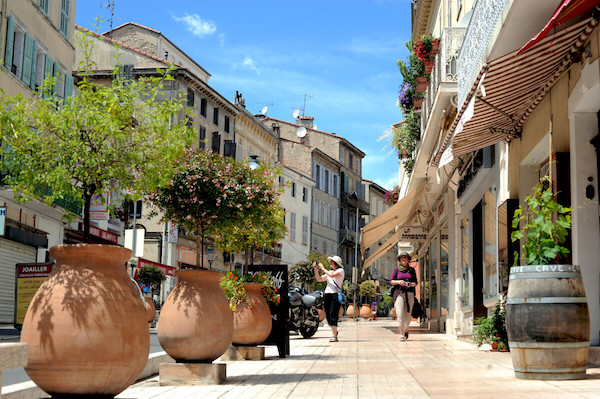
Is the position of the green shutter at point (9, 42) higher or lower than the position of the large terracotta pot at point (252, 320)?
higher

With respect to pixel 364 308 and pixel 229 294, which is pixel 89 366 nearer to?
pixel 229 294

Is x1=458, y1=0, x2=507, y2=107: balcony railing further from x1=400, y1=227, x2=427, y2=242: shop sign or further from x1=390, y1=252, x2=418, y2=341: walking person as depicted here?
x1=400, y1=227, x2=427, y2=242: shop sign

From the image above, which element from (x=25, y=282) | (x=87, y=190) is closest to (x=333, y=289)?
(x=25, y=282)

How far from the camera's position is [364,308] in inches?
1966

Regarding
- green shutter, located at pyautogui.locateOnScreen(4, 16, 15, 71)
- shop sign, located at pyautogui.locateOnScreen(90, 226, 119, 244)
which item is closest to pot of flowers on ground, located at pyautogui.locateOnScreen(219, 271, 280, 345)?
green shutter, located at pyautogui.locateOnScreen(4, 16, 15, 71)

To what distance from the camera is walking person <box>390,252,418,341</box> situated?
1584 centimetres

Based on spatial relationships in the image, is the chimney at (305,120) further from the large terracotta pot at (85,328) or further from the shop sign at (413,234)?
the large terracotta pot at (85,328)

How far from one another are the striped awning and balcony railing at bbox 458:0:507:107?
1.43ft

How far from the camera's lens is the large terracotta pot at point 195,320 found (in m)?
7.26

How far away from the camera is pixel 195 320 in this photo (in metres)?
7.31

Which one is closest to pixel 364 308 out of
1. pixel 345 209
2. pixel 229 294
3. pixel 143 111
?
pixel 345 209

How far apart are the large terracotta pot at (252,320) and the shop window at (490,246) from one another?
417 centimetres

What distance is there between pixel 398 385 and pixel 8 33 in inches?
783

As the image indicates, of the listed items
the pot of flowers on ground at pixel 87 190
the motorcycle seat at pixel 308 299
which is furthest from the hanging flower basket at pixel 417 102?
the pot of flowers on ground at pixel 87 190
